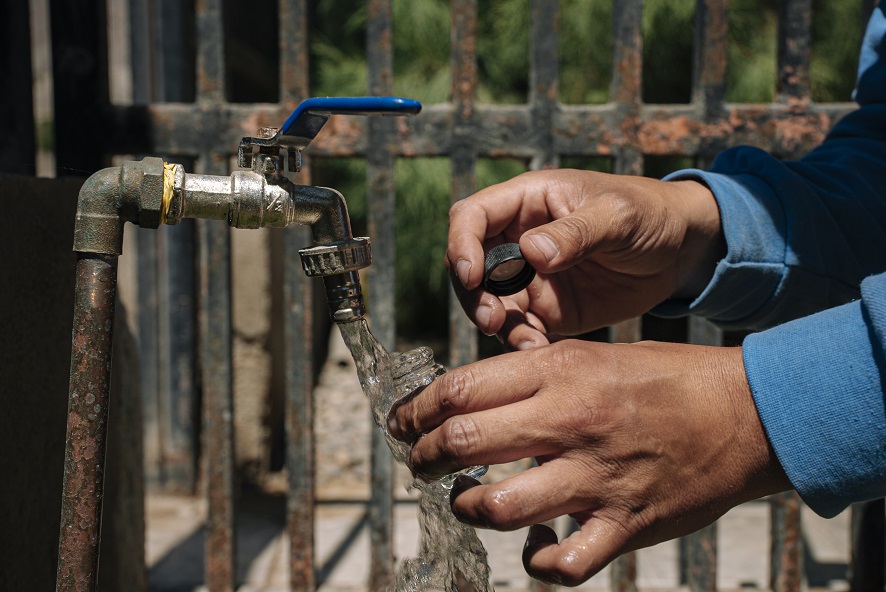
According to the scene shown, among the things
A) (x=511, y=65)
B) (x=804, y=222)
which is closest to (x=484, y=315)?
(x=804, y=222)

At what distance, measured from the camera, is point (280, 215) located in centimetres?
95

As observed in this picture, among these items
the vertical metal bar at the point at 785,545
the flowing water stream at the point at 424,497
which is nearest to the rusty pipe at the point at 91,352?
the flowing water stream at the point at 424,497

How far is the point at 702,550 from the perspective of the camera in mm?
1721

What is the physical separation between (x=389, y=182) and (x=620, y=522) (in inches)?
39.3

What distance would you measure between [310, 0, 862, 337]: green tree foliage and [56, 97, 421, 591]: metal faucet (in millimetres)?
2294

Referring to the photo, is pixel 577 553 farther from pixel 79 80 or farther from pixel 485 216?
pixel 79 80

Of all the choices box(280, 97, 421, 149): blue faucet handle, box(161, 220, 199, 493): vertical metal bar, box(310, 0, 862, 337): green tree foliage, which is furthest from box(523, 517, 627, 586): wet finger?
box(310, 0, 862, 337): green tree foliage

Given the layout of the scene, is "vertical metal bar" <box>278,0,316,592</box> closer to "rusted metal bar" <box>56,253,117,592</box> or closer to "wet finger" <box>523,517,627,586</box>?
"rusted metal bar" <box>56,253,117,592</box>

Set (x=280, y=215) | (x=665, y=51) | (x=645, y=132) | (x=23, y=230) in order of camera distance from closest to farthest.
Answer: (x=280, y=215), (x=23, y=230), (x=645, y=132), (x=665, y=51)

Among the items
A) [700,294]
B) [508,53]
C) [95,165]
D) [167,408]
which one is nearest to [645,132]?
[700,294]

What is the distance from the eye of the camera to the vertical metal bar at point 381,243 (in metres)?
1.63

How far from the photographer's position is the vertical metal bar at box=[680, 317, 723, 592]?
1.72m

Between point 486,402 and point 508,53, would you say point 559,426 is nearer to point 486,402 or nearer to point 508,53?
point 486,402

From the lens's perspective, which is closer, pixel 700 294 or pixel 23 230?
pixel 23 230
